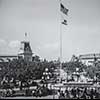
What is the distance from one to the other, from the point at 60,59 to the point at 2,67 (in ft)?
5.60

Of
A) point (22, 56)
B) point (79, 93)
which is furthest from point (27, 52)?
point (79, 93)

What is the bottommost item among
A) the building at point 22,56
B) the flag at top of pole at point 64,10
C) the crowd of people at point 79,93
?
the crowd of people at point 79,93

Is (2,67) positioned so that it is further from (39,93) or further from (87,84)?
(87,84)

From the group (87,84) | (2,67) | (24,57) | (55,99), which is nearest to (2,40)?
(2,67)

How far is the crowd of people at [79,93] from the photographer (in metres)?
6.76

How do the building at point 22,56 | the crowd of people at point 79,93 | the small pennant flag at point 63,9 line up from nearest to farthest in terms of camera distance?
the crowd of people at point 79,93 → the small pennant flag at point 63,9 → the building at point 22,56

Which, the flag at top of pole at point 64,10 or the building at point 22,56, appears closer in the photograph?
the flag at top of pole at point 64,10

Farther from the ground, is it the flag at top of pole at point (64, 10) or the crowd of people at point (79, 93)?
the flag at top of pole at point (64, 10)

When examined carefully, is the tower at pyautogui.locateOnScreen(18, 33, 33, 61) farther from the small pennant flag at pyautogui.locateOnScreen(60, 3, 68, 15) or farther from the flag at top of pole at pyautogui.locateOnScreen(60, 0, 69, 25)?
the small pennant flag at pyautogui.locateOnScreen(60, 3, 68, 15)

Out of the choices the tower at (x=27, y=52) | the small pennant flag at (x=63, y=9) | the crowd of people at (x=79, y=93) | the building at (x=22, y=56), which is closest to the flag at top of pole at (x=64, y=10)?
the small pennant flag at (x=63, y=9)

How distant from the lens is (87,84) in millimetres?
7730

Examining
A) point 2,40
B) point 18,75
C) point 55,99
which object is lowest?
point 55,99

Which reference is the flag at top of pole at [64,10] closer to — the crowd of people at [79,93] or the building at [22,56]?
the building at [22,56]

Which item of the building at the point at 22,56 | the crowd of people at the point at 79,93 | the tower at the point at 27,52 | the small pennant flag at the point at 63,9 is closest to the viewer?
the crowd of people at the point at 79,93
